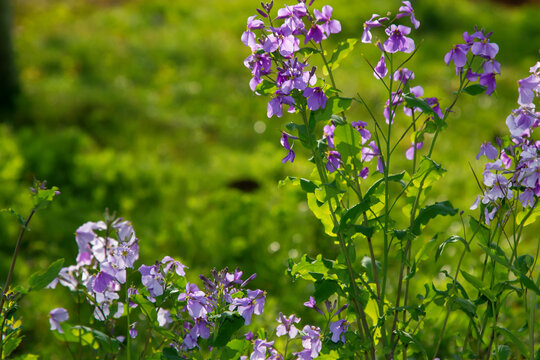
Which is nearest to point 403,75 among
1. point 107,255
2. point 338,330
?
point 338,330

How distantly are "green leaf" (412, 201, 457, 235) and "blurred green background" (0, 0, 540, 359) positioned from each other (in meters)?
0.36

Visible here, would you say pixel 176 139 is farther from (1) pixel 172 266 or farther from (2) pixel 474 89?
(2) pixel 474 89

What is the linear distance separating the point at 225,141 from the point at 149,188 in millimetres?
1658

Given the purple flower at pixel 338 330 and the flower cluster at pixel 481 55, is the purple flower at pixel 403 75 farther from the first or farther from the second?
the purple flower at pixel 338 330

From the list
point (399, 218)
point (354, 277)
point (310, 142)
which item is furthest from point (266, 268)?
point (310, 142)

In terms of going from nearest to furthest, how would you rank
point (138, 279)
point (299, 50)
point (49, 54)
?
point (299, 50) < point (138, 279) < point (49, 54)

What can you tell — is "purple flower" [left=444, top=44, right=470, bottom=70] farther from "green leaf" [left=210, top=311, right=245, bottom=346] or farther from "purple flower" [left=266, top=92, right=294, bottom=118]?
"green leaf" [left=210, top=311, right=245, bottom=346]

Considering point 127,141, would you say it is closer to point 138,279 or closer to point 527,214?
point 138,279

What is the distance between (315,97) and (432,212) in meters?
0.51

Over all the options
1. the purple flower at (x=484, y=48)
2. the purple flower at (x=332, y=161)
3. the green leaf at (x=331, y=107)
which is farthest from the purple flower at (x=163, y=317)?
the purple flower at (x=484, y=48)

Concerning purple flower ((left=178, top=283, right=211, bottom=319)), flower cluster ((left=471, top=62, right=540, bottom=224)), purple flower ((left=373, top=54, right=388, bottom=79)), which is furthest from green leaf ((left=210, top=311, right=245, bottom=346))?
purple flower ((left=373, top=54, right=388, bottom=79))

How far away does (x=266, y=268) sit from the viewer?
3869 mm

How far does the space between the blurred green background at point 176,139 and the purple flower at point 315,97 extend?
18.3 inches

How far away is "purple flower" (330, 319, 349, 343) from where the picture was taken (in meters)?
1.86
